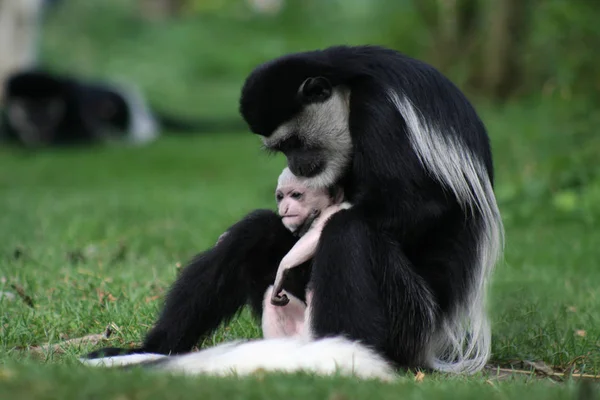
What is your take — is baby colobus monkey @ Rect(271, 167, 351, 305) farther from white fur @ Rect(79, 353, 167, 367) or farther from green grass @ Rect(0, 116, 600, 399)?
white fur @ Rect(79, 353, 167, 367)

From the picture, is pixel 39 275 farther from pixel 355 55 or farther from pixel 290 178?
pixel 355 55

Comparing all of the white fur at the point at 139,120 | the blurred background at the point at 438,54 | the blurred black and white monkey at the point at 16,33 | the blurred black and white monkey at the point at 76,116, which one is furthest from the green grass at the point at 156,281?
the blurred black and white monkey at the point at 16,33

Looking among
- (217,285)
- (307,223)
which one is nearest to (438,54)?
(307,223)

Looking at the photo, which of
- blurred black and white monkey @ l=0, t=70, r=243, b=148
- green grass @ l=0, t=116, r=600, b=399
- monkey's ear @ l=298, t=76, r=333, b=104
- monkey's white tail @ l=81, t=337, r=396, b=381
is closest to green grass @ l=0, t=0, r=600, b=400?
green grass @ l=0, t=116, r=600, b=399

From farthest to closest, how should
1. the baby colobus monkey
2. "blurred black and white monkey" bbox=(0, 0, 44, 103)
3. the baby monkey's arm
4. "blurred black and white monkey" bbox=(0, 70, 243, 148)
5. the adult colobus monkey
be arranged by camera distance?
"blurred black and white monkey" bbox=(0, 0, 44, 103) → "blurred black and white monkey" bbox=(0, 70, 243, 148) → the baby colobus monkey → the baby monkey's arm → the adult colobus monkey

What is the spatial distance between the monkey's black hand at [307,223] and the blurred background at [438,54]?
12.2 ft

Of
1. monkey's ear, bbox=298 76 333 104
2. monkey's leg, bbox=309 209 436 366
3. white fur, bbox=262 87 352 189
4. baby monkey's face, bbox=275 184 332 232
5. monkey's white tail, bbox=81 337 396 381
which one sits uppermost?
monkey's ear, bbox=298 76 333 104

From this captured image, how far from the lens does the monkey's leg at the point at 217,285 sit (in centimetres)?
312

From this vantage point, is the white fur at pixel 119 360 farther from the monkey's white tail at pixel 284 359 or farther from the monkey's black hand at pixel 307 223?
the monkey's black hand at pixel 307 223

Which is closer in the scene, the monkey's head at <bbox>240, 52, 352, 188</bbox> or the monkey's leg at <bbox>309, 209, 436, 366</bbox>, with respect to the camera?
the monkey's leg at <bbox>309, 209, 436, 366</bbox>

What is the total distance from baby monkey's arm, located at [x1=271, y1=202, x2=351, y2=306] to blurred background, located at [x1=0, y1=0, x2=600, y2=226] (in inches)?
155

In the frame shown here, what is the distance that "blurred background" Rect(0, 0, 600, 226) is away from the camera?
278 inches

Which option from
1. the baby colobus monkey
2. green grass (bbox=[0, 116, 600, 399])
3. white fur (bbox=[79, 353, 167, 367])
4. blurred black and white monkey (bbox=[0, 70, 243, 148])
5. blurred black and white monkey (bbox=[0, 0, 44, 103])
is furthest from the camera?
blurred black and white monkey (bbox=[0, 0, 44, 103])

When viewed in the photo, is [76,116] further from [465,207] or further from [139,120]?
[465,207]
